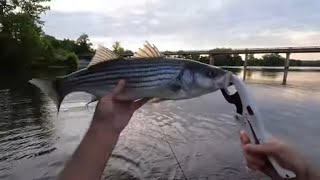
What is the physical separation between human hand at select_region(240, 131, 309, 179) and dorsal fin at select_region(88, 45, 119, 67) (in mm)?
807

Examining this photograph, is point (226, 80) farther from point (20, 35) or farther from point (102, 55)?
point (20, 35)

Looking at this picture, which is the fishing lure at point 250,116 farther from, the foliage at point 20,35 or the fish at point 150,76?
the foliage at point 20,35

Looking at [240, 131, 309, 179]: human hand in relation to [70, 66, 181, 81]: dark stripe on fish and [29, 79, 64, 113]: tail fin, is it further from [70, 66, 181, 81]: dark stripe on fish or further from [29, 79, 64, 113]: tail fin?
[29, 79, 64, 113]: tail fin

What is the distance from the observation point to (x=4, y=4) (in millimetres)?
66688

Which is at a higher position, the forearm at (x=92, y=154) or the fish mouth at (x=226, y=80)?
the fish mouth at (x=226, y=80)

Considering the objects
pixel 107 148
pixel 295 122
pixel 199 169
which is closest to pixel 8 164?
pixel 199 169

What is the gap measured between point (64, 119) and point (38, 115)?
5.91 ft

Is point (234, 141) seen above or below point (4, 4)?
below

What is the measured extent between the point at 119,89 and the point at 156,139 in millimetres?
11108

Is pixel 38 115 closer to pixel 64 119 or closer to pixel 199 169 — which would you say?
pixel 64 119

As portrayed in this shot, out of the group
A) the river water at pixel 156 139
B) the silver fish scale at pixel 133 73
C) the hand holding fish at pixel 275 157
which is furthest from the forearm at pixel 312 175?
the river water at pixel 156 139

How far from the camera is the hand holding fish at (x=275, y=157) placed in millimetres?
1826

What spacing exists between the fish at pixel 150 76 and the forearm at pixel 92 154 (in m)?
0.19

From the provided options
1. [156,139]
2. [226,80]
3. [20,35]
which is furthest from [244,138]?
[20,35]
